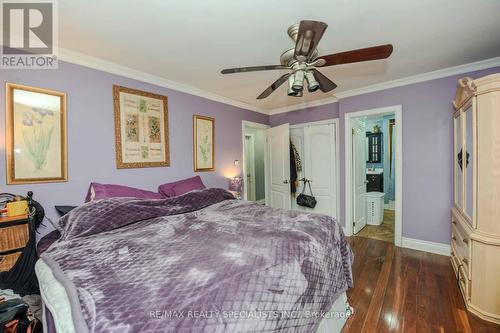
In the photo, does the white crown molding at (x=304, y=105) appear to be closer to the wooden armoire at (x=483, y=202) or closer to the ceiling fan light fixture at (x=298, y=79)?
the wooden armoire at (x=483, y=202)

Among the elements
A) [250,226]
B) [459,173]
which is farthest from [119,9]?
[459,173]

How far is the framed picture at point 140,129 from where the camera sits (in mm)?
2466

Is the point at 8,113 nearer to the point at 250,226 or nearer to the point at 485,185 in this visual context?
the point at 250,226

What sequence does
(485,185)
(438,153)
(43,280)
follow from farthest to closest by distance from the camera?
(438,153) → (485,185) → (43,280)

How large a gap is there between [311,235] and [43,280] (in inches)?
61.0

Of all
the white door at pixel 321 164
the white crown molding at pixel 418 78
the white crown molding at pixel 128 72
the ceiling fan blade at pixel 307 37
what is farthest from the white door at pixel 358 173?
the ceiling fan blade at pixel 307 37

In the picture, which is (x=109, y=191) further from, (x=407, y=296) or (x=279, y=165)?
(x=407, y=296)

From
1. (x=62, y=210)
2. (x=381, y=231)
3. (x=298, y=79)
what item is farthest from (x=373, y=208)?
(x=62, y=210)

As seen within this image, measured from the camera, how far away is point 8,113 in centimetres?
181

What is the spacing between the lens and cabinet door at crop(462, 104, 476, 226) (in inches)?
74.0

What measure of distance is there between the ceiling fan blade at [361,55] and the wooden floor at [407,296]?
2.04 meters

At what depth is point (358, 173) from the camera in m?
3.77

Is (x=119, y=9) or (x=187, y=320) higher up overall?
(x=119, y=9)

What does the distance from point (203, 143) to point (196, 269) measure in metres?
2.47
